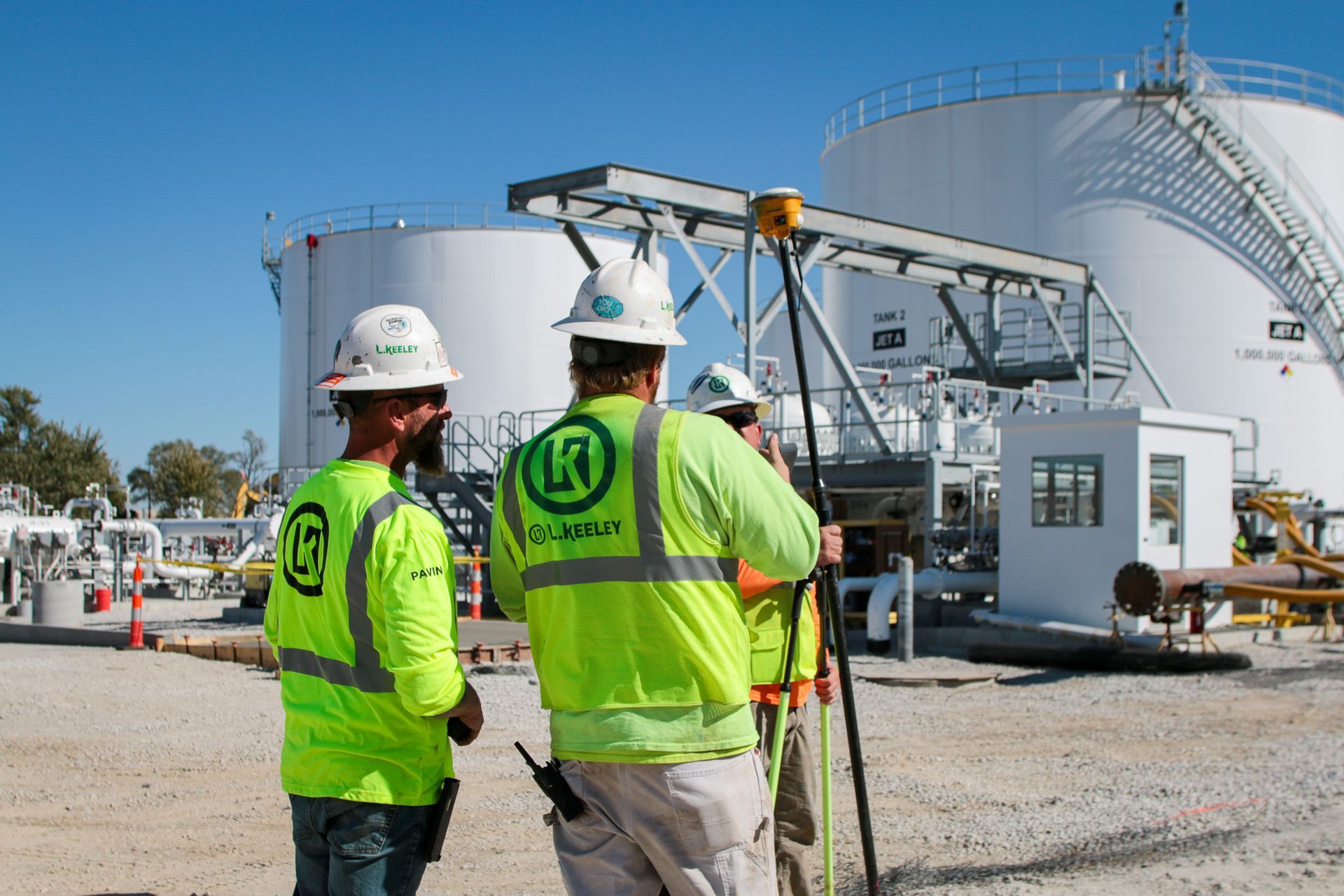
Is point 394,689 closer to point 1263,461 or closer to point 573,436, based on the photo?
point 573,436

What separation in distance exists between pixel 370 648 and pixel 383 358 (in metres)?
0.70

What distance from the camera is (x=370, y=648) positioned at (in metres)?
2.69

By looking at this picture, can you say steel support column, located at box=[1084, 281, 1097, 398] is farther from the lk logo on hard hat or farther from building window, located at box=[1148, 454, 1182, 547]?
the lk logo on hard hat

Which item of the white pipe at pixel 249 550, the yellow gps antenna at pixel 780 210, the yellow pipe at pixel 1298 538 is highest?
the yellow gps antenna at pixel 780 210

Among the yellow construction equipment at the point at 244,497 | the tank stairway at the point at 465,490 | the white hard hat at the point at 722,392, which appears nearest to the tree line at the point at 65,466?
the yellow construction equipment at the point at 244,497

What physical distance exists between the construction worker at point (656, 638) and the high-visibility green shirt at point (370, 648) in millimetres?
246

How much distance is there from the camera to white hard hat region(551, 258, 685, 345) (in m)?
2.78

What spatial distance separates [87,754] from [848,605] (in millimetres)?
9717

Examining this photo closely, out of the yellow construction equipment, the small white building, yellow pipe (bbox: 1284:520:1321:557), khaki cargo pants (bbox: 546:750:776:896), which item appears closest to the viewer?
khaki cargo pants (bbox: 546:750:776:896)

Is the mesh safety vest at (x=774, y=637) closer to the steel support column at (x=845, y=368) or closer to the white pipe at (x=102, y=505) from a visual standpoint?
the steel support column at (x=845, y=368)

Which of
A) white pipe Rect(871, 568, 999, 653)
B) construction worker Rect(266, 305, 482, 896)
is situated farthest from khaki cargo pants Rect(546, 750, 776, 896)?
white pipe Rect(871, 568, 999, 653)

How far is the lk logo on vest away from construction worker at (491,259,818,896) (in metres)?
0.48

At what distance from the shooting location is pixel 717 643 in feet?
8.46

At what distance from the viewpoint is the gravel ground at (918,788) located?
495 cm
